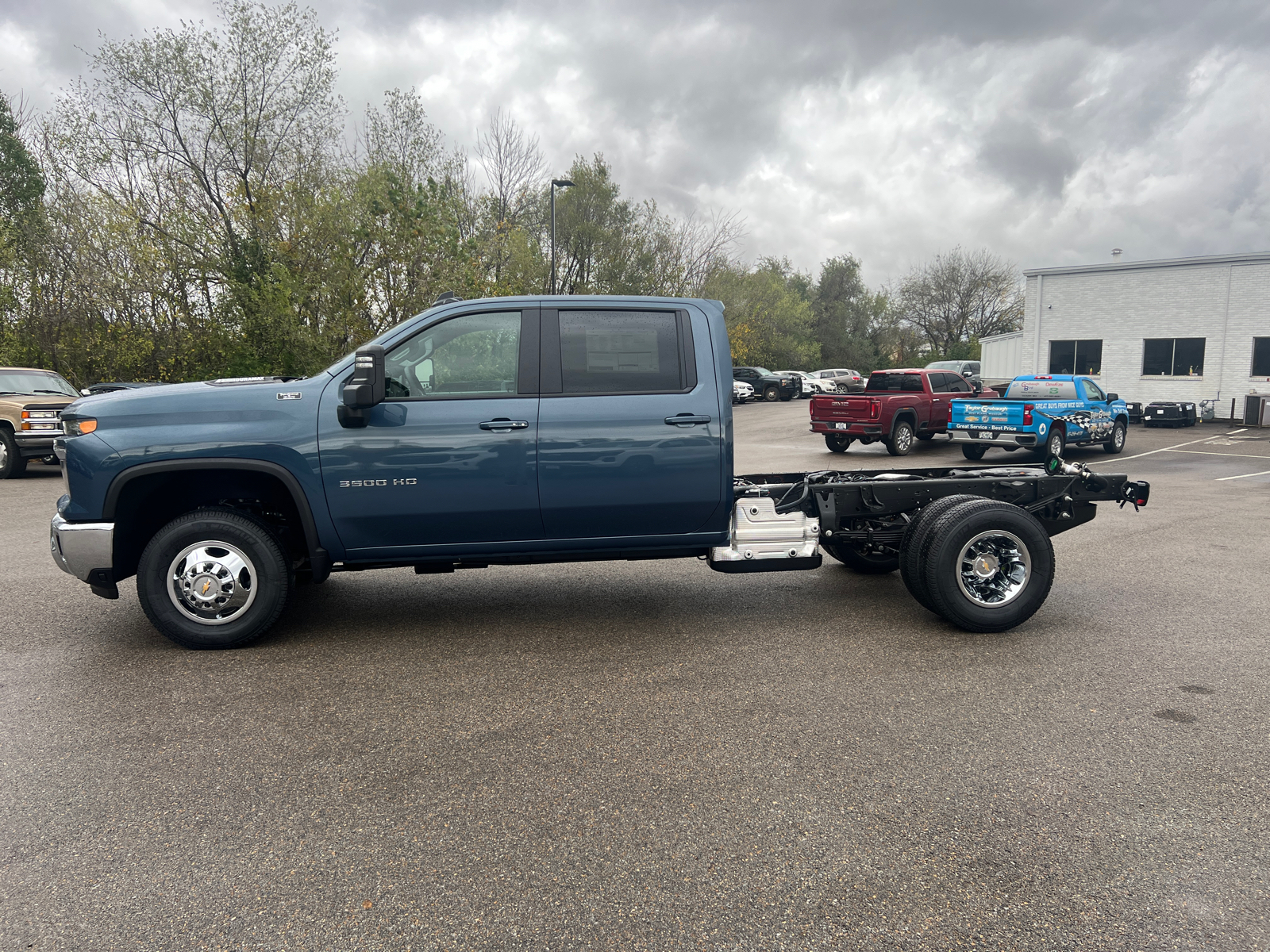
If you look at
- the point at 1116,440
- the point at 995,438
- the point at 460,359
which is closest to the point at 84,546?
the point at 460,359

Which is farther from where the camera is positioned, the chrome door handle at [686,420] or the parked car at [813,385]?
the parked car at [813,385]

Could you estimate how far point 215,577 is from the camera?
501 centimetres

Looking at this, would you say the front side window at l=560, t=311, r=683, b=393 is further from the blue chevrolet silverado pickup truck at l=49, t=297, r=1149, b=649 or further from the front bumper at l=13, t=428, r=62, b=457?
the front bumper at l=13, t=428, r=62, b=457

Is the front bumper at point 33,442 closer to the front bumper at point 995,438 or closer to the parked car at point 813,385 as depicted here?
the front bumper at point 995,438

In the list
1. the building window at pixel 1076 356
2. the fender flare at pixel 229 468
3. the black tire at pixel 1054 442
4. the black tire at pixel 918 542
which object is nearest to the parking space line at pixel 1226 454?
the black tire at pixel 1054 442

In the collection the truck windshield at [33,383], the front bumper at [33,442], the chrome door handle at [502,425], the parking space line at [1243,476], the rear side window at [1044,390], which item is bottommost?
the parking space line at [1243,476]

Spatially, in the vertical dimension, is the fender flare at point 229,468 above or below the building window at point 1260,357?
below

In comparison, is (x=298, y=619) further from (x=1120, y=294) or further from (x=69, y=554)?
(x=1120, y=294)

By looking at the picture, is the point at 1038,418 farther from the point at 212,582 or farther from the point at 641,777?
the point at 212,582

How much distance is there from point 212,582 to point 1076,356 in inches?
1174

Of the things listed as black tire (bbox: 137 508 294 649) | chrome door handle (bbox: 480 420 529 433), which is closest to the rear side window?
chrome door handle (bbox: 480 420 529 433)

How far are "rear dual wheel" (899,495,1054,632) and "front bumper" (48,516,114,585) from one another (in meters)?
4.79

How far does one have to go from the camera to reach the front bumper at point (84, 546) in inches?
192

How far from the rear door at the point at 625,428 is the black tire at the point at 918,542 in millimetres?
1300
